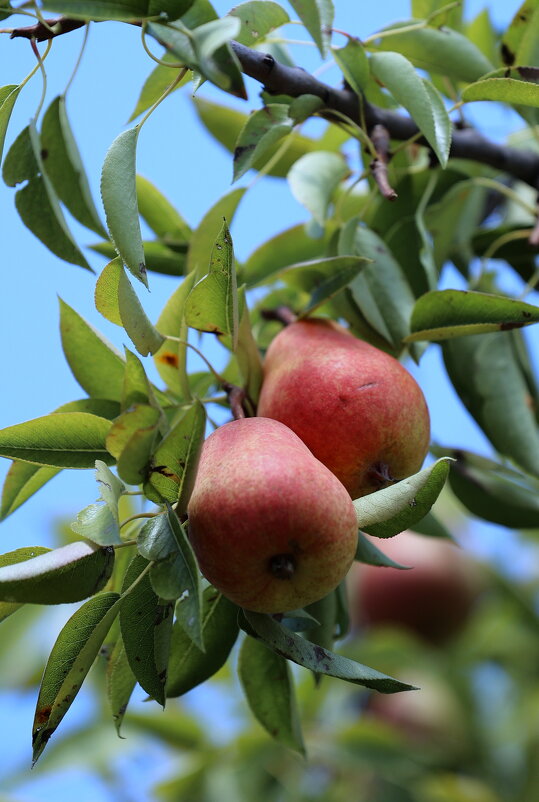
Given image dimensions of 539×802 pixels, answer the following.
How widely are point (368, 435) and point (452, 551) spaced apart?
85.9 inches

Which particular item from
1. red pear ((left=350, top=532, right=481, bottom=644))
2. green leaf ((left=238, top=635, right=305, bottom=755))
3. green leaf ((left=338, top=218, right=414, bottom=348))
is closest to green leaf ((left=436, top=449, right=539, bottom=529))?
green leaf ((left=338, top=218, right=414, bottom=348))

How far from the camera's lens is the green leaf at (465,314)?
856 mm

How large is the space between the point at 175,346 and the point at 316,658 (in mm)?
390

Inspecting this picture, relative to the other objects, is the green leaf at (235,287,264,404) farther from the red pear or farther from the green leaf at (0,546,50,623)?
the red pear

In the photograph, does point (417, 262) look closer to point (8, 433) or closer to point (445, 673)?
point (8, 433)

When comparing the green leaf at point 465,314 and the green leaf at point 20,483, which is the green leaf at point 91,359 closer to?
the green leaf at point 20,483

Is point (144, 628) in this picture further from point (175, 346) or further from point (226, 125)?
point (226, 125)

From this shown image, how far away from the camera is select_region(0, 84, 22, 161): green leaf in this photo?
2.90ft

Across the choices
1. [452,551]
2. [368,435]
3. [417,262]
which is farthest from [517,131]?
[452,551]

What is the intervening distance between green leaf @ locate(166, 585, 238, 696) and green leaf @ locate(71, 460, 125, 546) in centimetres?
17

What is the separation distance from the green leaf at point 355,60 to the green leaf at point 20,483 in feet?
1.63

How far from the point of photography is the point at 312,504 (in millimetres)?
688

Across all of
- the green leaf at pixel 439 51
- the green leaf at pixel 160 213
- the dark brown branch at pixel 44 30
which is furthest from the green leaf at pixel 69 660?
the green leaf at pixel 439 51

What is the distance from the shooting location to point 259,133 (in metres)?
0.89
